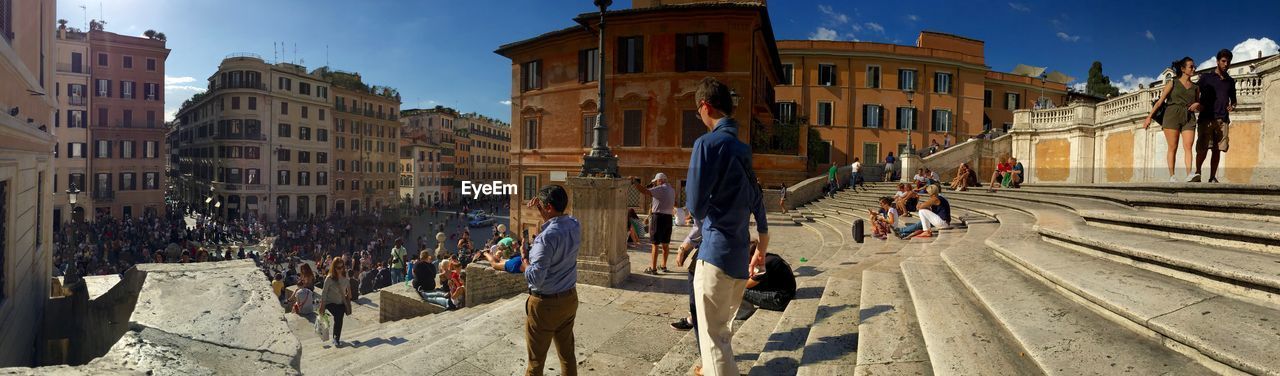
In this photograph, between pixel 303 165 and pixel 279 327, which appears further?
pixel 303 165

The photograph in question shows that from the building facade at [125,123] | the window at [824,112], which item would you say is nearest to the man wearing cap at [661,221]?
the window at [824,112]

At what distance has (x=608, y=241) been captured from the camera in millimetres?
6984

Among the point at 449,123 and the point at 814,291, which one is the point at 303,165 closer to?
the point at 449,123

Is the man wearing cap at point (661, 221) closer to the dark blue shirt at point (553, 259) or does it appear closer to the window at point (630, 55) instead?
the dark blue shirt at point (553, 259)

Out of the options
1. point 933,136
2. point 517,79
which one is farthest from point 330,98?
point 933,136

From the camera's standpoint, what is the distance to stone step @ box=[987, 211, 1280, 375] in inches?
80.7

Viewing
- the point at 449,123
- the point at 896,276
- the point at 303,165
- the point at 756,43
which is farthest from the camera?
the point at 449,123

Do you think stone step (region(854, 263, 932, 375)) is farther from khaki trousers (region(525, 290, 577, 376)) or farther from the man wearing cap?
the man wearing cap

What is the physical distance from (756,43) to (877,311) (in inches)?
776

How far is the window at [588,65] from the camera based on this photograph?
23312 mm

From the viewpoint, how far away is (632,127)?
22.5 meters

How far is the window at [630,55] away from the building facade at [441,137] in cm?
5966

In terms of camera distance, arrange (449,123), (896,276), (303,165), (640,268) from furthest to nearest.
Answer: (449,123), (303,165), (640,268), (896,276)

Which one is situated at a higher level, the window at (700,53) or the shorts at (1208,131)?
the window at (700,53)
